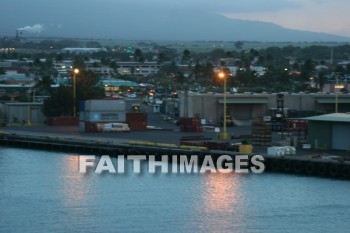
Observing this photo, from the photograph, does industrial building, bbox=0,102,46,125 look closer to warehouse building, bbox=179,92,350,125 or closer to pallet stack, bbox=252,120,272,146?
warehouse building, bbox=179,92,350,125

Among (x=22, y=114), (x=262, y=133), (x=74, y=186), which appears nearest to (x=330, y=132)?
(x=262, y=133)

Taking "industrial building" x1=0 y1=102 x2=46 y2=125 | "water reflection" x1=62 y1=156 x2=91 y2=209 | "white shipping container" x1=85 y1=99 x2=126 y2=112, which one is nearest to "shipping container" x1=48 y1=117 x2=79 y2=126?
"industrial building" x1=0 y1=102 x2=46 y2=125

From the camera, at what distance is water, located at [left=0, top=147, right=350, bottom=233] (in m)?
13.5

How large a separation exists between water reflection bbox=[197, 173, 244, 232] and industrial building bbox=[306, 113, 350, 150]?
289cm

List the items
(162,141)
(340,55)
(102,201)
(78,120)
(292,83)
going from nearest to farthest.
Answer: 1. (102,201)
2. (162,141)
3. (78,120)
4. (292,83)
5. (340,55)

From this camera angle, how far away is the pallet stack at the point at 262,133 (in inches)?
829

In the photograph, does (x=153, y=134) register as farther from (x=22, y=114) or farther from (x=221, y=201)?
(x=221, y=201)

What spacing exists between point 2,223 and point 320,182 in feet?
19.6

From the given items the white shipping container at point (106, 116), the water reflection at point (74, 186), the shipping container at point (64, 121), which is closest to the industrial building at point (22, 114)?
the shipping container at point (64, 121)

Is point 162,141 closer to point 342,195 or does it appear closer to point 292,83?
point 342,195

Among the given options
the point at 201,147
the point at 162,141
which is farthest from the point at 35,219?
the point at 162,141

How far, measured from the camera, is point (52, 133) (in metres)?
25.6

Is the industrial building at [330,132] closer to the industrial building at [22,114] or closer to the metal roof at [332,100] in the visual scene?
the metal roof at [332,100]

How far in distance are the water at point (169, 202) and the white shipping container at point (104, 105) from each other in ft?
20.4
